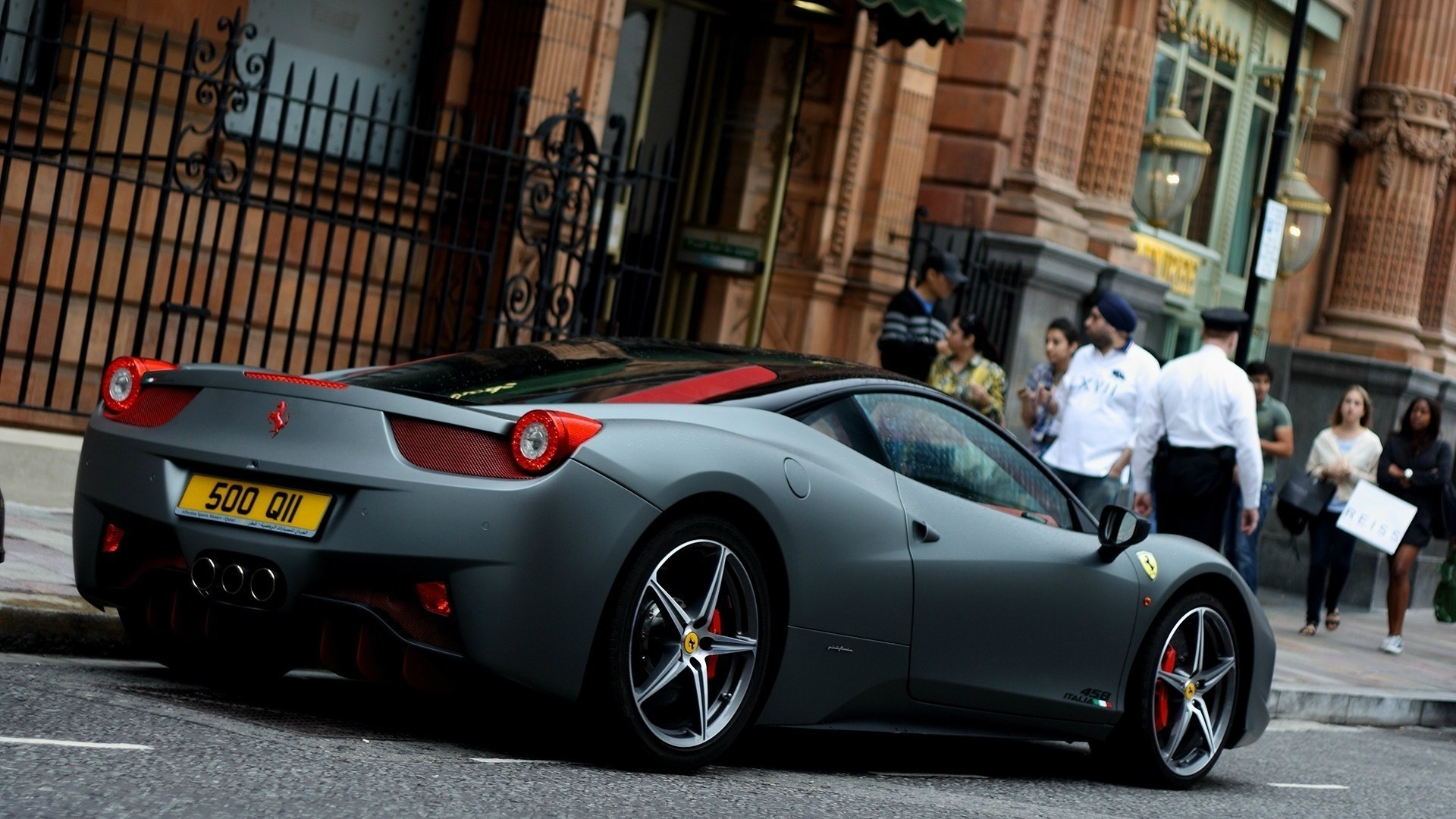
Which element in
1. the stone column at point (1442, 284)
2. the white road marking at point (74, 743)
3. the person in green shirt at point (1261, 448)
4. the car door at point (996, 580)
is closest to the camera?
the white road marking at point (74, 743)

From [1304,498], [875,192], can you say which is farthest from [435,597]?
[1304,498]

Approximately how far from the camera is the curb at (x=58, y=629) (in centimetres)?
609

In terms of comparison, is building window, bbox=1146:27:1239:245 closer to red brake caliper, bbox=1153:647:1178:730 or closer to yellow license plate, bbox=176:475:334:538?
red brake caliper, bbox=1153:647:1178:730

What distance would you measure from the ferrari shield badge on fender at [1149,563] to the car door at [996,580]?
0.09 m

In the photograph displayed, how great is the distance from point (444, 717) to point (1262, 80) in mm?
18653

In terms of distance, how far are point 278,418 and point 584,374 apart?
3.19 feet

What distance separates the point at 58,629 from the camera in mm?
6168

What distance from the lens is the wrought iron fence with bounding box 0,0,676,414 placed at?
9117 mm

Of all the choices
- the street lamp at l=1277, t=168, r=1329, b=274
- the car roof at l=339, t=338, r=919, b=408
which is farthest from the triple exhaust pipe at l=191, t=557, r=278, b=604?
the street lamp at l=1277, t=168, r=1329, b=274

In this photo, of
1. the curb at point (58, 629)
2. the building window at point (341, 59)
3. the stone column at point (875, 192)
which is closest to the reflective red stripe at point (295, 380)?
the curb at point (58, 629)

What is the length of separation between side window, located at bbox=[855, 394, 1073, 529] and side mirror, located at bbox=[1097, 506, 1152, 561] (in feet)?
0.44

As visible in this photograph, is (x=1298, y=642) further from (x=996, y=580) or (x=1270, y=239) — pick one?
(x=996, y=580)

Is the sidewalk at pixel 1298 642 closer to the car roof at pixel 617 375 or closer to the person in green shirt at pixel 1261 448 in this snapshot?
the person in green shirt at pixel 1261 448

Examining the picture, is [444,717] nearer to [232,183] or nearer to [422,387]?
[422,387]
